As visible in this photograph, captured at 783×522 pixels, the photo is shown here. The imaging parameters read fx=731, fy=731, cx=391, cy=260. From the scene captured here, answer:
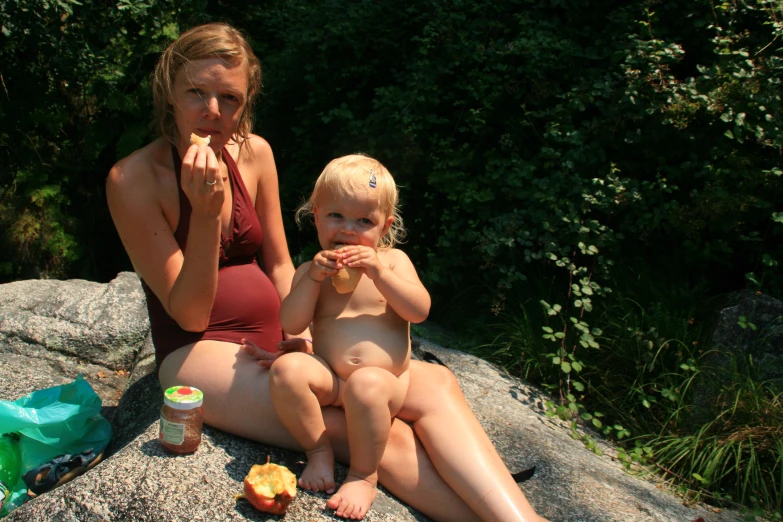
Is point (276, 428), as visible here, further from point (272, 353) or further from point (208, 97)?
point (208, 97)

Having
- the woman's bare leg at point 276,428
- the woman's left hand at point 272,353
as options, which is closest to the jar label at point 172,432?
the woman's bare leg at point 276,428

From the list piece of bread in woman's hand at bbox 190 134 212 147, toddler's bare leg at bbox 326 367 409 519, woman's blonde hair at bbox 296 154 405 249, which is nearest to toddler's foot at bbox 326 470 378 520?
toddler's bare leg at bbox 326 367 409 519

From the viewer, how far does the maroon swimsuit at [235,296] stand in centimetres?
249

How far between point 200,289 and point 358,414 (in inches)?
25.0

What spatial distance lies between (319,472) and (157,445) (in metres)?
0.50

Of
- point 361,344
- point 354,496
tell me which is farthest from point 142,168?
point 354,496

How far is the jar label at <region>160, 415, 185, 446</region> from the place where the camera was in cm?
212

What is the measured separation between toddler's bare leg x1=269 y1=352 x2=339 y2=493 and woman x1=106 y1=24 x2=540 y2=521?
9 cm

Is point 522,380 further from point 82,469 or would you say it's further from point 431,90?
point 82,469

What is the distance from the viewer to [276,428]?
231cm

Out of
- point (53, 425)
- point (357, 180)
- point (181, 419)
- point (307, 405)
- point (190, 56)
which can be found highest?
point (190, 56)

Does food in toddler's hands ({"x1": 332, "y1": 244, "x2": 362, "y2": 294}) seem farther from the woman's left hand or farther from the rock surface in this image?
the rock surface

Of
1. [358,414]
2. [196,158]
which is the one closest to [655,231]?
[358,414]

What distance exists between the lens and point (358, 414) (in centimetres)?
212
